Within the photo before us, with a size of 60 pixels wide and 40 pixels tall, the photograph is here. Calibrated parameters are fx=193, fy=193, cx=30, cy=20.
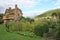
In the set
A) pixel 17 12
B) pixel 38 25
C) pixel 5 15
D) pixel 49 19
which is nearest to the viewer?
pixel 38 25

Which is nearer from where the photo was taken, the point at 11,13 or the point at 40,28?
the point at 40,28

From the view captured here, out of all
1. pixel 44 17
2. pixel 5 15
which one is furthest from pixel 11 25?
pixel 5 15

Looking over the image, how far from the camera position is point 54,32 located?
598 cm

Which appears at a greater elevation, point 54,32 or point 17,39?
point 54,32

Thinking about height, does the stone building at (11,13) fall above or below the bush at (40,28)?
above

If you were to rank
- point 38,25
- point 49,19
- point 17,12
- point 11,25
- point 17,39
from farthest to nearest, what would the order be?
point 17,12 < point 11,25 < point 49,19 < point 38,25 < point 17,39

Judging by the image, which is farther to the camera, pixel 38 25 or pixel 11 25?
pixel 11 25

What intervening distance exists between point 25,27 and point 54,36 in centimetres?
895

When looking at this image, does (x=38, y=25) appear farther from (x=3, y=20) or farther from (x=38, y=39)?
(x=3, y=20)

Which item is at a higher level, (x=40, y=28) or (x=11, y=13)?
(x=11, y=13)

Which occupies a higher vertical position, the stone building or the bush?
the stone building

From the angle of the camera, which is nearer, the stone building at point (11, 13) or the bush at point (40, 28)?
the bush at point (40, 28)

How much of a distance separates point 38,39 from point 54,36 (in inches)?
179

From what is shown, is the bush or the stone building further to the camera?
the stone building
